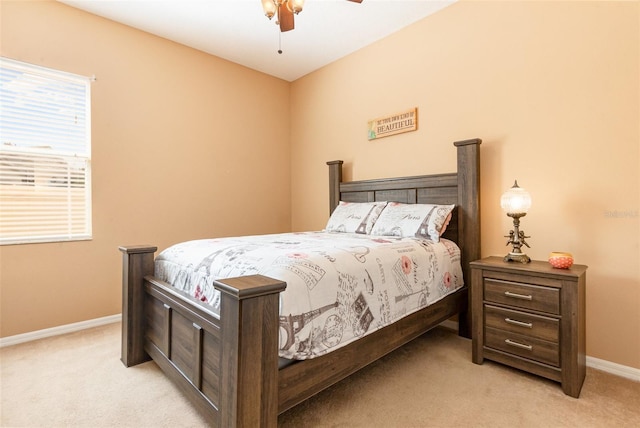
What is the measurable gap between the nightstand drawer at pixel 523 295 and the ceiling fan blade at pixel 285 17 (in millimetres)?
2171

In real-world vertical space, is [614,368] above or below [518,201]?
below

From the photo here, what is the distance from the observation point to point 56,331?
267 cm

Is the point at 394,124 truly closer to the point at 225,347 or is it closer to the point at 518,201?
the point at 518,201

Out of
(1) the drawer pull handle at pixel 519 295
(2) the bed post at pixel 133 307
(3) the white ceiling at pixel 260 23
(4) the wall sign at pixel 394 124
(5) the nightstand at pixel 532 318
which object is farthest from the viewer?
(4) the wall sign at pixel 394 124

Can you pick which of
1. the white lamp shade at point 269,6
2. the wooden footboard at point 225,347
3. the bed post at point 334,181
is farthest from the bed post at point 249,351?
the bed post at point 334,181

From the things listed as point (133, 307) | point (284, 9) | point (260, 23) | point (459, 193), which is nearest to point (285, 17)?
point (284, 9)

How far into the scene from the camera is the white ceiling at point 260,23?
9.09ft

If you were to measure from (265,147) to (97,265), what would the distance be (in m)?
2.28

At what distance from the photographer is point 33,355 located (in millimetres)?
2279

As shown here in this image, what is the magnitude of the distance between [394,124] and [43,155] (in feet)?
10.4

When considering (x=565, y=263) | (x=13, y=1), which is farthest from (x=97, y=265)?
(x=565, y=263)

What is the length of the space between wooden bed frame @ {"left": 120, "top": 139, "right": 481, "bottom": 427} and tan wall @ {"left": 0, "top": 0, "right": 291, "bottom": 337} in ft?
3.68

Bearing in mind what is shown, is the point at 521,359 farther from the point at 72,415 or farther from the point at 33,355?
the point at 33,355

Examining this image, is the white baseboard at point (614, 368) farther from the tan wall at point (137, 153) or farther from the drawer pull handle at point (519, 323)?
the tan wall at point (137, 153)
